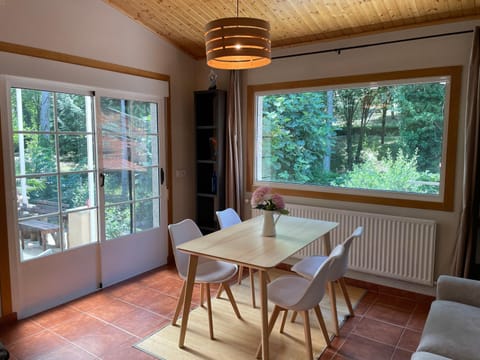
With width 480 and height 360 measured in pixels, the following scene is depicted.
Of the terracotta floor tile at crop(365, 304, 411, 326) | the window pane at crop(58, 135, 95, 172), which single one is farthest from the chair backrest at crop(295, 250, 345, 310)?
the window pane at crop(58, 135, 95, 172)

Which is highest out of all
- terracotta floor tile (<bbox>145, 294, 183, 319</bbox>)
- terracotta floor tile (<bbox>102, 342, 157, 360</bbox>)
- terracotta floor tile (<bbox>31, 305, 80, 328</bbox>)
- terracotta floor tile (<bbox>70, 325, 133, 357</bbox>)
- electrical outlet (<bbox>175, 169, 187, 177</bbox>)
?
electrical outlet (<bbox>175, 169, 187, 177</bbox>)

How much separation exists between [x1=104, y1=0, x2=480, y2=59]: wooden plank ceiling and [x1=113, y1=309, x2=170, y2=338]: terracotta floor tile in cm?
276

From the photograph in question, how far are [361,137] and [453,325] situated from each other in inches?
→ 82.2

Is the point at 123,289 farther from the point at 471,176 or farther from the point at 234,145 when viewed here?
the point at 471,176

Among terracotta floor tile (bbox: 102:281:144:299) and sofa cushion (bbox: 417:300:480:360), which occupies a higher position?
sofa cushion (bbox: 417:300:480:360)

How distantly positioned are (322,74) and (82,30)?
235 centimetres

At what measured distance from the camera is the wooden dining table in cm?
214

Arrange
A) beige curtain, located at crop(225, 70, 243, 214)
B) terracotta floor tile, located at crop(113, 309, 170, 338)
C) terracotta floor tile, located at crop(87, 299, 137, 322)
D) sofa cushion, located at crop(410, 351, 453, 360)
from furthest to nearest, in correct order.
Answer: beige curtain, located at crop(225, 70, 243, 214)
terracotta floor tile, located at crop(87, 299, 137, 322)
terracotta floor tile, located at crop(113, 309, 170, 338)
sofa cushion, located at crop(410, 351, 453, 360)

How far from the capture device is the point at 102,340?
2607 mm

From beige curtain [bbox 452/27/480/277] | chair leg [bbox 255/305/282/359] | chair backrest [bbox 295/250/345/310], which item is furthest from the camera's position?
beige curtain [bbox 452/27/480/277]

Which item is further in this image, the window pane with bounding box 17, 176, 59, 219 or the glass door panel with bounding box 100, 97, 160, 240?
the glass door panel with bounding box 100, 97, 160, 240

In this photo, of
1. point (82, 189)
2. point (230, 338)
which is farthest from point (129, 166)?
point (230, 338)

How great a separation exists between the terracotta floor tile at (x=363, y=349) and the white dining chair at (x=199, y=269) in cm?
87

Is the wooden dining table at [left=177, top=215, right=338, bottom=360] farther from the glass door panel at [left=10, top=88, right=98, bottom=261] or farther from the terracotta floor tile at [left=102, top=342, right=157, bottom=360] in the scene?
the glass door panel at [left=10, top=88, right=98, bottom=261]
